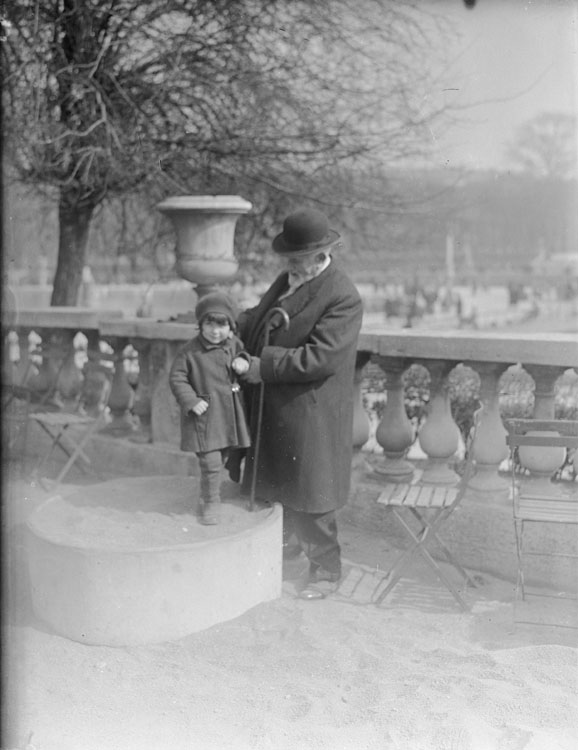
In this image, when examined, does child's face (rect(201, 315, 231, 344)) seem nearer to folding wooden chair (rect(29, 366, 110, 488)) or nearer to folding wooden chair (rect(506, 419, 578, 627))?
folding wooden chair (rect(506, 419, 578, 627))

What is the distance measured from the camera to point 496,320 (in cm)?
3039

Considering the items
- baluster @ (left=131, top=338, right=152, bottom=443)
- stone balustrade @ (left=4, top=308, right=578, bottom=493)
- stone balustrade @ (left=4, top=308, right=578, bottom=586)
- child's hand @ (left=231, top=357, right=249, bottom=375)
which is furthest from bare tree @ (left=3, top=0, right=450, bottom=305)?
child's hand @ (left=231, top=357, right=249, bottom=375)

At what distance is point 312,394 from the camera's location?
464 cm

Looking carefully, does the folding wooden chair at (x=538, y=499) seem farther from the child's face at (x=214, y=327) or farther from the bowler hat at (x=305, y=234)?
the child's face at (x=214, y=327)

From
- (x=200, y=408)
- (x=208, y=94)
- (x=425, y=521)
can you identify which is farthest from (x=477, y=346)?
(x=208, y=94)

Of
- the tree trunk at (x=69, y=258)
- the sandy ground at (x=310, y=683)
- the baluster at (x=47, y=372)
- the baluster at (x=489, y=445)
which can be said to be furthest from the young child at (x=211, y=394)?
the tree trunk at (x=69, y=258)

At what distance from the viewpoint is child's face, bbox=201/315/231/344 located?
450 centimetres

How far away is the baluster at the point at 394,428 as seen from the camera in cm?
549

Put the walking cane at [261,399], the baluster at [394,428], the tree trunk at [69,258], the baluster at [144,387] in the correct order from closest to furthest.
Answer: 1. the walking cane at [261,399]
2. the baluster at [394,428]
3. the baluster at [144,387]
4. the tree trunk at [69,258]

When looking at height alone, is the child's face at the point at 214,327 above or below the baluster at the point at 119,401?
above

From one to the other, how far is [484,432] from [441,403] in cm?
29

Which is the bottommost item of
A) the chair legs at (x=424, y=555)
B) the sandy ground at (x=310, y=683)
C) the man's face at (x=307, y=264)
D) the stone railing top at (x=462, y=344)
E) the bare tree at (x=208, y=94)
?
the sandy ground at (x=310, y=683)

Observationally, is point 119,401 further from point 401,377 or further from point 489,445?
point 489,445

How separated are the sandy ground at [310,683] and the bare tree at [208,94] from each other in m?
5.34
